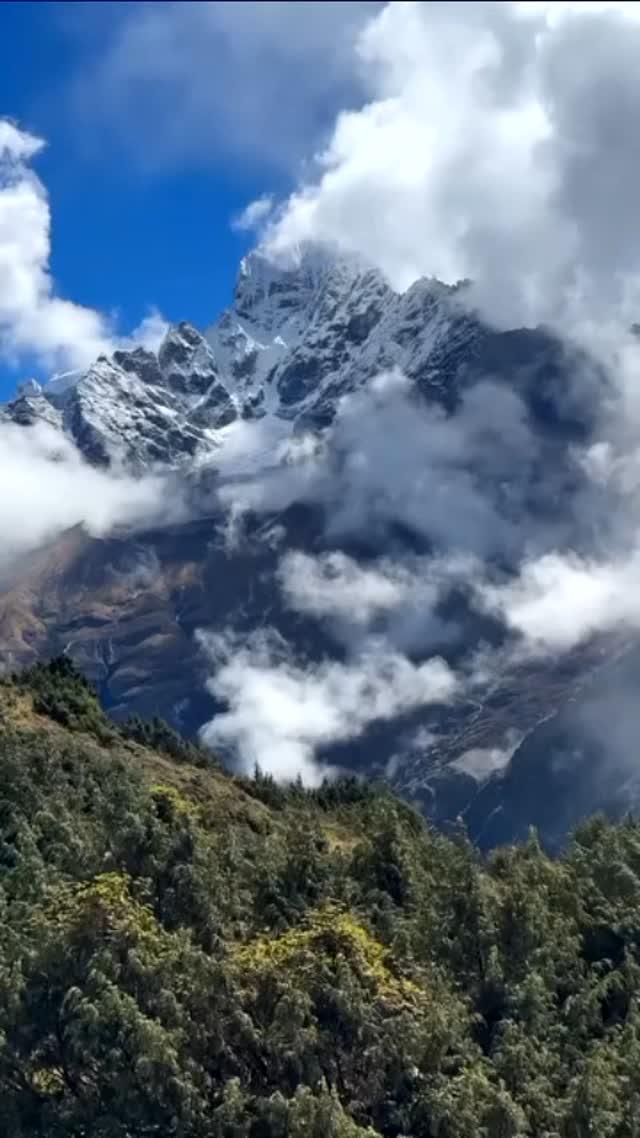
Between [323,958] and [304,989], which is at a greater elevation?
[323,958]

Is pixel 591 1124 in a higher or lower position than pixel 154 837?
lower

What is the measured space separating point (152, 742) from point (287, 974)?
69.0 m

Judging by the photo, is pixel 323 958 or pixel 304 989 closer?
pixel 304 989

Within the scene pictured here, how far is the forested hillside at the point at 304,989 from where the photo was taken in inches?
1303

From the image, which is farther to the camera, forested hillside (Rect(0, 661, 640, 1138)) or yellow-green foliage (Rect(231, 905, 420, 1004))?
yellow-green foliage (Rect(231, 905, 420, 1004))

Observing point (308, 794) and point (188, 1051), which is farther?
point (308, 794)

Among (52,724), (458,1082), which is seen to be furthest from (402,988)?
(52,724)

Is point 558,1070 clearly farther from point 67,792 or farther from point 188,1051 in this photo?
point 67,792

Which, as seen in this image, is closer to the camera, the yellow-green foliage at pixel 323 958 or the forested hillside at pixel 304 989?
the forested hillside at pixel 304 989

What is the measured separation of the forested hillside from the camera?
109 feet

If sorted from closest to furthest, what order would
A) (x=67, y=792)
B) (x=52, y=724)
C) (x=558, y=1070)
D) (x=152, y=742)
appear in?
(x=558, y=1070) < (x=67, y=792) < (x=52, y=724) < (x=152, y=742)

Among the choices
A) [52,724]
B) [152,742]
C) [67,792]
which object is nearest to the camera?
[67,792]

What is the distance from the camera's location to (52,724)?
89.1m

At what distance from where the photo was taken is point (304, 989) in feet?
113
